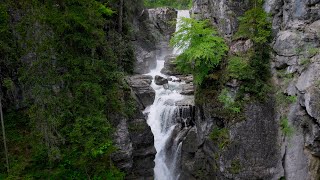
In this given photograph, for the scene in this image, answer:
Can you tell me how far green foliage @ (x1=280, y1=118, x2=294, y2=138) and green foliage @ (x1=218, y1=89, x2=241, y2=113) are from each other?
2097mm

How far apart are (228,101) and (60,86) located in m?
8.45

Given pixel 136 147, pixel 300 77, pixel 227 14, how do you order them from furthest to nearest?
pixel 136 147
pixel 227 14
pixel 300 77

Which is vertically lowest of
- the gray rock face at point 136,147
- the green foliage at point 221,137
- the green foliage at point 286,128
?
the gray rock face at point 136,147

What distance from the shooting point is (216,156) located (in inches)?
524

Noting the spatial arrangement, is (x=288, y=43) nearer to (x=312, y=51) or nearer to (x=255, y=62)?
(x=312, y=51)

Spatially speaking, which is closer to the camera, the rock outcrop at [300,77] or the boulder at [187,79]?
the rock outcrop at [300,77]

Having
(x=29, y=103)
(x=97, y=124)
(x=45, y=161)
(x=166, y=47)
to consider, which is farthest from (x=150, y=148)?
(x=166, y=47)

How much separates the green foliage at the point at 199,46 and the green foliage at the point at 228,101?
1.37m

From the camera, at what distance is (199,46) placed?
13297 mm

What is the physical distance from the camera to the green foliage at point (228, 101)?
13.1m

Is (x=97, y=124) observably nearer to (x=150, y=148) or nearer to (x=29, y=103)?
(x=29, y=103)

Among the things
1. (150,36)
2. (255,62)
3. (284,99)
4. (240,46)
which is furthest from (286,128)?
(150,36)

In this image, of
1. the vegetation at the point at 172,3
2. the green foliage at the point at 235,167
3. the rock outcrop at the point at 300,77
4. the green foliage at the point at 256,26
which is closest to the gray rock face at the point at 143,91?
the green foliage at the point at 256,26

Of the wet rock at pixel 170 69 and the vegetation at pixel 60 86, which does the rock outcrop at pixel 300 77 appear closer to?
the vegetation at pixel 60 86
